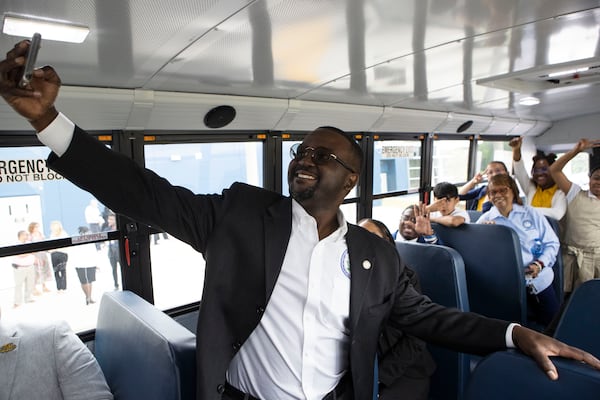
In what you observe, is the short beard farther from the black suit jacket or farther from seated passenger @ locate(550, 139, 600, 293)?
seated passenger @ locate(550, 139, 600, 293)

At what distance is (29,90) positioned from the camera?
100 centimetres

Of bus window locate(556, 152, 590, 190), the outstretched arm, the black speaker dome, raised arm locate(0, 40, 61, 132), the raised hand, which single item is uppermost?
the black speaker dome

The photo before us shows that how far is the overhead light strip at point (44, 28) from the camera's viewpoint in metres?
1.41

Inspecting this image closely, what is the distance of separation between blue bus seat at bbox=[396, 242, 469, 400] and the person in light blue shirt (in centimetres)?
92

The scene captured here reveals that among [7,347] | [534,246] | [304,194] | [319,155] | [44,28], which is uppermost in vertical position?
[44,28]

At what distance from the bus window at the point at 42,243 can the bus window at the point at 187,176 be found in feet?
1.48

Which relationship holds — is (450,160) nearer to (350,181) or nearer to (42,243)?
(350,181)

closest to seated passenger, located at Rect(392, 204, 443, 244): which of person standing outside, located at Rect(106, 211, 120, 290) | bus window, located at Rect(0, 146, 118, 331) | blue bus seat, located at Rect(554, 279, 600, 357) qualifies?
blue bus seat, located at Rect(554, 279, 600, 357)

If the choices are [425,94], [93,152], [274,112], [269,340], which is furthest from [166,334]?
[425,94]

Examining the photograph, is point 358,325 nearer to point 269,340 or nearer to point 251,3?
point 269,340

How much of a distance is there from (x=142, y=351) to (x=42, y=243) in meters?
1.17

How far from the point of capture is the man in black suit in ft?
4.60

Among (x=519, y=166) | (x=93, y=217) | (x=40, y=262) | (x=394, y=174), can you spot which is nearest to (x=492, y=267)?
(x=519, y=166)

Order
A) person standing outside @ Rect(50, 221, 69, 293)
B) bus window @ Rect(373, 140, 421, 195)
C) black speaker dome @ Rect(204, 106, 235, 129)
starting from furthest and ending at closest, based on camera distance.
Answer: bus window @ Rect(373, 140, 421, 195), black speaker dome @ Rect(204, 106, 235, 129), person standing outside @ Rect(50, 221, 69, 293)
